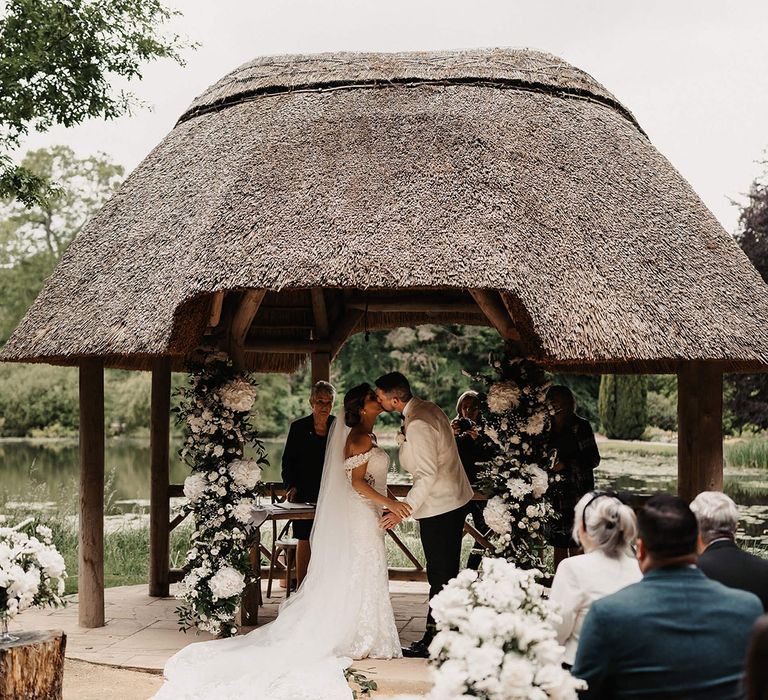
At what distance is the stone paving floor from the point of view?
608 centimetres

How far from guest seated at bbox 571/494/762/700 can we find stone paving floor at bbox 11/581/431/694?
3.06 metres

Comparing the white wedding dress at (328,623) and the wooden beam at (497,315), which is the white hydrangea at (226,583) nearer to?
the white wedding dress at (328,623)

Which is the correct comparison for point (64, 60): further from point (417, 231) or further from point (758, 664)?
point (758, 664)

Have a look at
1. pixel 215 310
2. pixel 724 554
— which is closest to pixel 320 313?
pixel 215 310

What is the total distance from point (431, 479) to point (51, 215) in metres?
27.9

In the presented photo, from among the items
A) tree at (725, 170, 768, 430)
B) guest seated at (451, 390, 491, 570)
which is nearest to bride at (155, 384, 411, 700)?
guest seated at (451, 390, 491, 570)

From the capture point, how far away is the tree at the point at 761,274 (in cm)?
1548

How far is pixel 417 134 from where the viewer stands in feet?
23.2

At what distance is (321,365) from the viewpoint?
9.92 meters

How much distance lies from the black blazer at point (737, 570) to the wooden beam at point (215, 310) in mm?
3848

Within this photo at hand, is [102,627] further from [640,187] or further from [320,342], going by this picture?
[640,187]

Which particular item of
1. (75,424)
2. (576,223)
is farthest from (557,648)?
(75,424)

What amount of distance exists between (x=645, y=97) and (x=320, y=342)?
2469 cm

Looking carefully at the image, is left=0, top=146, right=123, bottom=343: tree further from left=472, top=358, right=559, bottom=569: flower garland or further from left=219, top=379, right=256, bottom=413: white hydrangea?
left=472, top=358, right=559, bottom=569: flower garland
